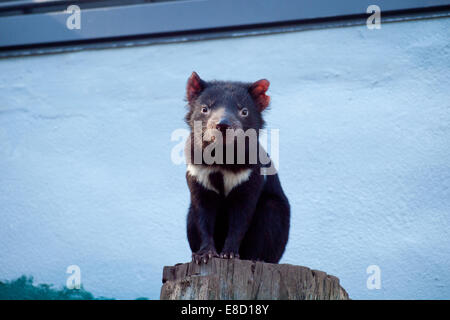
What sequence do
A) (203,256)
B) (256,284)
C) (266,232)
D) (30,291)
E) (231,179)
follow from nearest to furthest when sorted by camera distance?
(256,284) → (203,256) → (231,179) → (266,232) → (30,291)

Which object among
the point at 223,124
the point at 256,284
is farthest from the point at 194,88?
the point at 256,284

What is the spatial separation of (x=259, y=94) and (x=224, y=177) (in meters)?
0.73

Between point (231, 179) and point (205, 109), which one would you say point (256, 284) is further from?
point (205, 109)

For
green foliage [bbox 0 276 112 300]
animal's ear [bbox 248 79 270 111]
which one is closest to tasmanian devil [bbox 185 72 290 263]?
animal's ear [bbox 248 79 270 111]

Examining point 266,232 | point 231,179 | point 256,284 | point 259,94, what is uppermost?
point 259,94

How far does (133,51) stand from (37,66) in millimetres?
1265

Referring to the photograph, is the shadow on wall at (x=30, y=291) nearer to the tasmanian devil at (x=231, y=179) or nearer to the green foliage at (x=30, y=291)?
the green foliage at (x=30, y=291)

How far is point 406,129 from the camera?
5.96 m

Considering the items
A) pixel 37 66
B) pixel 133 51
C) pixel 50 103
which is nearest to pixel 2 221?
pixel 50 103

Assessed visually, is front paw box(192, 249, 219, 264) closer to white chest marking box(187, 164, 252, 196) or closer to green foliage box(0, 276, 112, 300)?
white chest marking box(187, 164, 252, 196)

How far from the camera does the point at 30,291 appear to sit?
20.1 ft

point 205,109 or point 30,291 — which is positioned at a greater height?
point 205,109

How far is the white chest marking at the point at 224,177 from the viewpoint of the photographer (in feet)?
13.5
